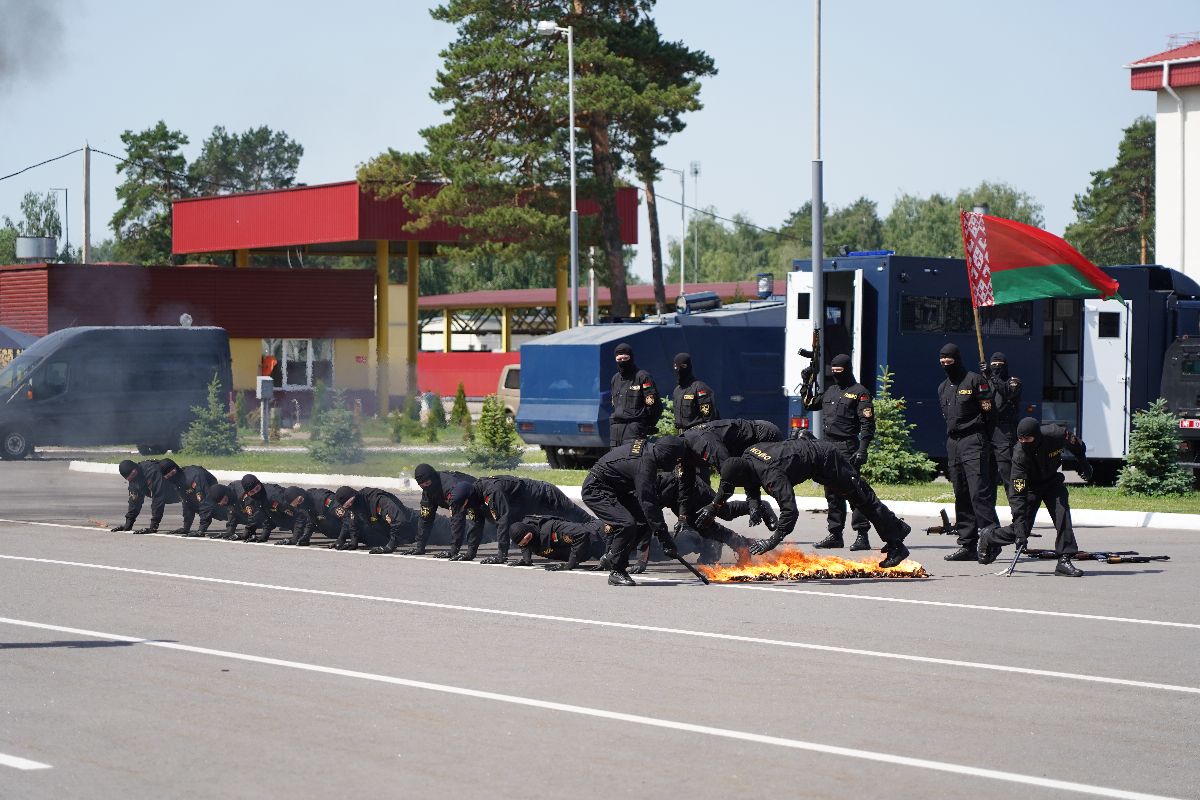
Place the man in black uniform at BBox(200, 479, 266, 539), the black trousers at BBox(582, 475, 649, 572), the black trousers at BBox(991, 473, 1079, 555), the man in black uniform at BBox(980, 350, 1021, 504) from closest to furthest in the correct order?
the black trousers at BBox(582, 475, 649, 572) < the black trousers at BBox(991, 473, 1079, 555) < the man in black uniform at BBox(980, 350, 1021, 504) < the man in black uniform at BBox(200, 479, 266, 539)

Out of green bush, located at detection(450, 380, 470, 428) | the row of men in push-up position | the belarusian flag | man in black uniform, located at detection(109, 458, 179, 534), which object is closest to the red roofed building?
green bush, located at detection(450, 380, 470, 428)

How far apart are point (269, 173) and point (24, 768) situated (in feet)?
403

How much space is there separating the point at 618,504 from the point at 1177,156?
37.7 m

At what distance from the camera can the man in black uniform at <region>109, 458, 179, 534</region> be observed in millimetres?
18656

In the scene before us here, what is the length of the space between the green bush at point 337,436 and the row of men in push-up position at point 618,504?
11112mm

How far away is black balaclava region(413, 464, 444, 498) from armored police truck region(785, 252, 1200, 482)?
917 cm

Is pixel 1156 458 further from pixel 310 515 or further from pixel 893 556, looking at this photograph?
pixel 310 515

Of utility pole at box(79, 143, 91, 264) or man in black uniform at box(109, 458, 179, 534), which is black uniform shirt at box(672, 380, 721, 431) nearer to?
man in black uniform at box(109, 458, 179, 534)

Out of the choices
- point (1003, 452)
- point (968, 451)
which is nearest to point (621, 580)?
point (968, 451)

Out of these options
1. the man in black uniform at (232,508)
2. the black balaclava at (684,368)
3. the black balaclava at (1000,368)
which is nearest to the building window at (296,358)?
the man in black uniform at (232,508)

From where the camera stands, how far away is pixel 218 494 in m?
18.5

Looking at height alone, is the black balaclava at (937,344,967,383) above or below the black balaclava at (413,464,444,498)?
above

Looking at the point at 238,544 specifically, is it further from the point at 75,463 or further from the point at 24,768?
the point at 75,463

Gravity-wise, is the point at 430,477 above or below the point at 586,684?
above
